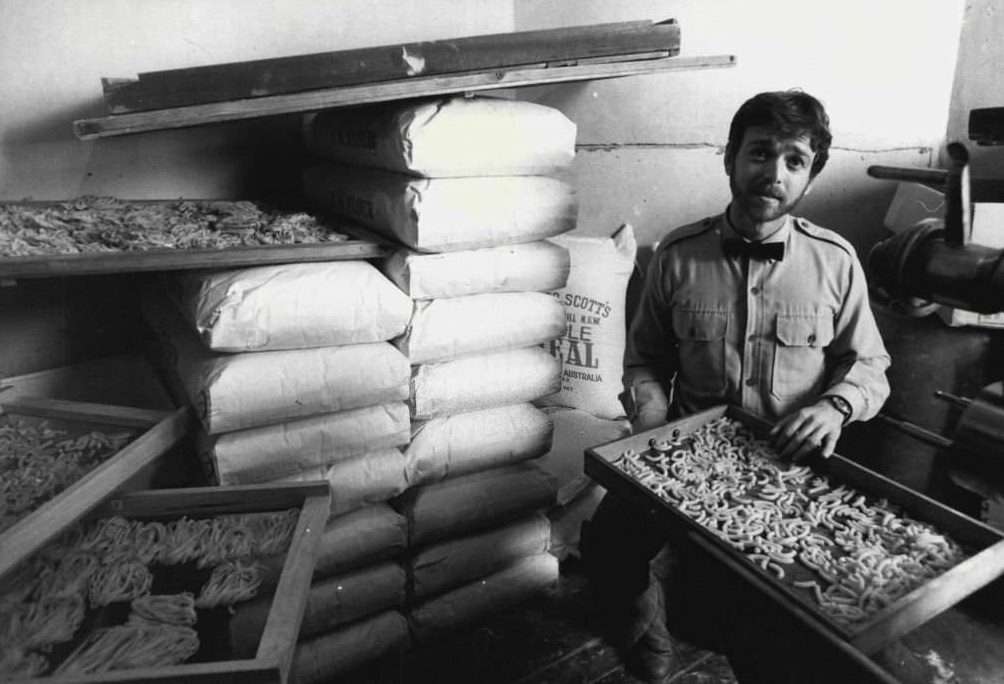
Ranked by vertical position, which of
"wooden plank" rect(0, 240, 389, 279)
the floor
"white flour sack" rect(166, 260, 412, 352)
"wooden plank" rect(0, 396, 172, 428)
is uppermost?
"wooden plank" rect(0, 240, 389, 279)

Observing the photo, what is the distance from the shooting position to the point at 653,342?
278 cm

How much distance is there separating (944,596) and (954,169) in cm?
96

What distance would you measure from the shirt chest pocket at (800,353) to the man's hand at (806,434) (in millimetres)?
354

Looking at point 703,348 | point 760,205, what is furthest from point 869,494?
point 760,205

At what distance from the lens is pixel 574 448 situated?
10.8 feet

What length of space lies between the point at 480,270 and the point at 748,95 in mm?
1804

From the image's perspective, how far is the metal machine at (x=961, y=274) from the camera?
1022mm

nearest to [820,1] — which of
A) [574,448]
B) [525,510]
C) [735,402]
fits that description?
[735,402]

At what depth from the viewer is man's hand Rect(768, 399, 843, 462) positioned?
2.07 meters

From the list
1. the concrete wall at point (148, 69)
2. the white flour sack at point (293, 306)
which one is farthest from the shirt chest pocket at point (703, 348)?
the concrete wall at point (148, 69)

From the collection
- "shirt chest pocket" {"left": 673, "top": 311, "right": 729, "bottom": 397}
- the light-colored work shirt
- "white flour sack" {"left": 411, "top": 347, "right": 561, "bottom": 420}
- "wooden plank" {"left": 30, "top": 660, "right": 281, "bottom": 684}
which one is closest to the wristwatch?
the light-colored work shirt

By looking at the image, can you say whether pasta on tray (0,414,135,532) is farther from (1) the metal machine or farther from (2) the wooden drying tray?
(1) the metal machine

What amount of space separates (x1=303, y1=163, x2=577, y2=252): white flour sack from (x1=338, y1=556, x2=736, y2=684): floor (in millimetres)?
1610

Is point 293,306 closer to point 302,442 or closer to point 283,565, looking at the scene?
point 302,442
